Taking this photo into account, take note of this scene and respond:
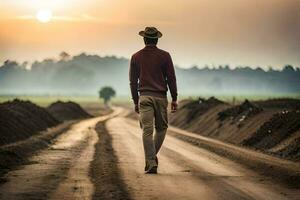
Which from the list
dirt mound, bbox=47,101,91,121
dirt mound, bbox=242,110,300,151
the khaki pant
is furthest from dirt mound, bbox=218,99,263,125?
dirt mound, bbox=47,101,91,121

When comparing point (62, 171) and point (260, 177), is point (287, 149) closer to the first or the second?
point (260, 177)

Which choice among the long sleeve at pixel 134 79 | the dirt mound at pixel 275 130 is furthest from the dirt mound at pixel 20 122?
the long sleeve at pixel 134 79

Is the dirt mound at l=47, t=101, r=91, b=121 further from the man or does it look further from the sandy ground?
the man

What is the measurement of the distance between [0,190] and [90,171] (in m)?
2.91

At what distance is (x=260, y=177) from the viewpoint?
1191cm

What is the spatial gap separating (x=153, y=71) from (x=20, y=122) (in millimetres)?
20898

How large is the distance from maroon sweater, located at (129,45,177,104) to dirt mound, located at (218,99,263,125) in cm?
1919

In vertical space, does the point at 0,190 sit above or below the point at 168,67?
below

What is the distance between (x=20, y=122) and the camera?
32344 mm

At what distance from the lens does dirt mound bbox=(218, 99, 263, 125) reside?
31.9 metres

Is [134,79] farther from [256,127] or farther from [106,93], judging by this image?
[106,93]

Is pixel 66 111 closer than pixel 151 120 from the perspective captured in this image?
No

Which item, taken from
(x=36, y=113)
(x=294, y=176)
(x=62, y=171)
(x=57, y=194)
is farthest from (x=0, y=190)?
(x=36, y=113)

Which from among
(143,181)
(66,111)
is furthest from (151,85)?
(66,111)
